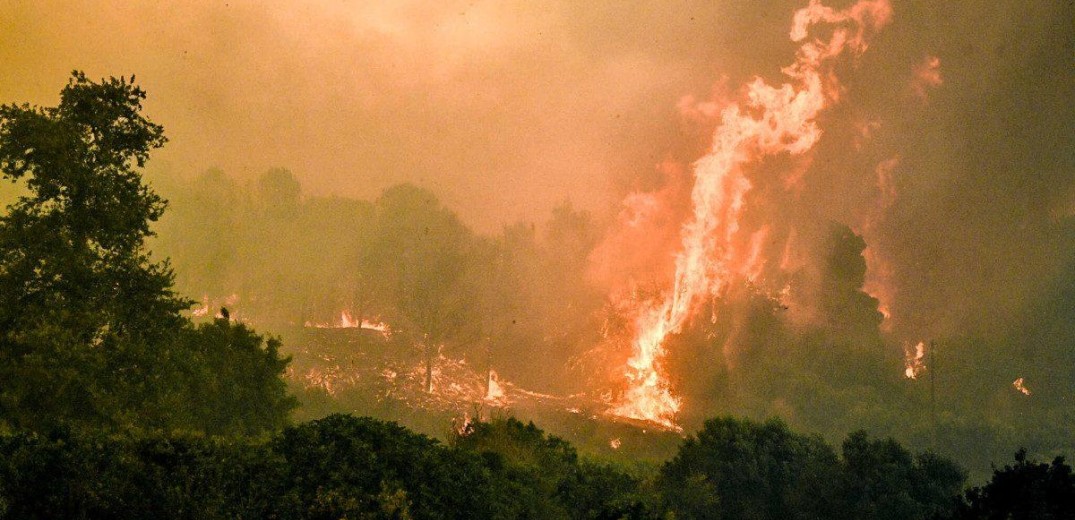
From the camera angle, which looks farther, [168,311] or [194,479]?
[168,311]

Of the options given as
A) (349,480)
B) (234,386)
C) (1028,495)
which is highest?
(234,386)

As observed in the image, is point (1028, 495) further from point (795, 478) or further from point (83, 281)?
point (795, 478)

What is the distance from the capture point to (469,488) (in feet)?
127

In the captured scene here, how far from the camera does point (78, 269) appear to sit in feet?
136

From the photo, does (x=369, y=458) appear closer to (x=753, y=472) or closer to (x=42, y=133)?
(x=42, y=133)

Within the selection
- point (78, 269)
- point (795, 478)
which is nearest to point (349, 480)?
point (78, 269)

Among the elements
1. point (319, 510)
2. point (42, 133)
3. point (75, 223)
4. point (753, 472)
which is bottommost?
point (319, 510)

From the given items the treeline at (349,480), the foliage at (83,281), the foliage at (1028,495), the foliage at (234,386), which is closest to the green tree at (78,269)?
the foliage at (83,281)

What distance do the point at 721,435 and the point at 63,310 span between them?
52.0m

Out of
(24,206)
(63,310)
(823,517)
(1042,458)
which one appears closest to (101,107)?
(24,206)

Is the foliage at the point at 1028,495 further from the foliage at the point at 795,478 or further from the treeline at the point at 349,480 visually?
the foliage at the point at 795,478

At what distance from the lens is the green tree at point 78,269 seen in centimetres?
3997

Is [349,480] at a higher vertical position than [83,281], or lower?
lower

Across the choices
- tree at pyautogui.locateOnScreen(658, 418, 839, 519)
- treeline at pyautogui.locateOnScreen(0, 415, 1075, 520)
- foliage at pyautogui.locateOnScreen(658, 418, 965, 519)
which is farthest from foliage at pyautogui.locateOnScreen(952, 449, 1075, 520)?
tree at pyautogui.locateOnScreen(658, 418, 839, 519)
